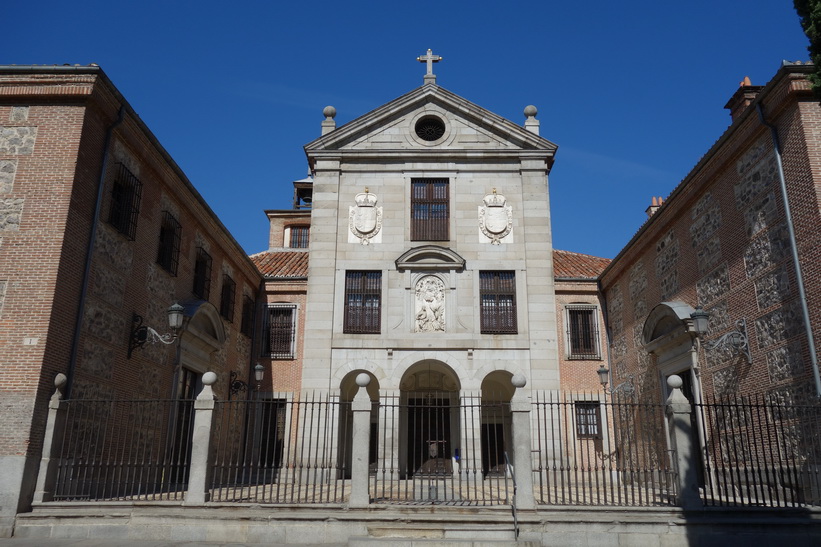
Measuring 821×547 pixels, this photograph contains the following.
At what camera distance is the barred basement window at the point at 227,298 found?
20.1 meters

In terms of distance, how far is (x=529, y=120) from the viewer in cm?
2141

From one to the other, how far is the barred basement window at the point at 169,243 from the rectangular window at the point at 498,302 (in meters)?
8.78

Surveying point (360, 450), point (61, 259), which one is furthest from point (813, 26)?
point (61, 259)

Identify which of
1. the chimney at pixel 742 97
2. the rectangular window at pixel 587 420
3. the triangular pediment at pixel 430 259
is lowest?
the rectangular window at pixel 587 420

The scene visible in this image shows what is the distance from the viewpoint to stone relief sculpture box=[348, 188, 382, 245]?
20.1 m

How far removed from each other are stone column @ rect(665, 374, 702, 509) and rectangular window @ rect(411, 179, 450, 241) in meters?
10.6

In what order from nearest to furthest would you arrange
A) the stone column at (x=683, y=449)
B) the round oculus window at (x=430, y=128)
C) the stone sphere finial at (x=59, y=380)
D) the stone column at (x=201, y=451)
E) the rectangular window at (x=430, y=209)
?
1. the stone column at (x=683, y=449)
2. the stone column at (x=201, y=451)
3. the stone sphere finial at (x=59, y=380)
4. the rectangular window at (x=430, y=209)
5. the round oculus window at (x=430, y=128)

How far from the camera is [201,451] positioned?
10.4 metres

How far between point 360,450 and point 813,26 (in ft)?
29.6

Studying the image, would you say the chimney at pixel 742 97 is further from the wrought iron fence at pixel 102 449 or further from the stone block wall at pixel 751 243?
the wrought iron fence at pixel 102 449

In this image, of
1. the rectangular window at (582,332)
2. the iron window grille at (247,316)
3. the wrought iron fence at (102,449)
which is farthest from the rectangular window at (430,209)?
the wrought iron fence at (102,449)

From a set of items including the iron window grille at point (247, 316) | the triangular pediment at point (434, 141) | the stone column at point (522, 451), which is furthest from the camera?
the iron window grille at point (247, 316)

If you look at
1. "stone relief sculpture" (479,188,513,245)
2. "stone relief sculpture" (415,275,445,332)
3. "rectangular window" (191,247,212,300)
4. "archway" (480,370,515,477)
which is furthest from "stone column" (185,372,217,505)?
"stone relief sculpture" (479,188,513,245)

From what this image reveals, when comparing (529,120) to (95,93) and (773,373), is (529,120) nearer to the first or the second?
(773,373)
